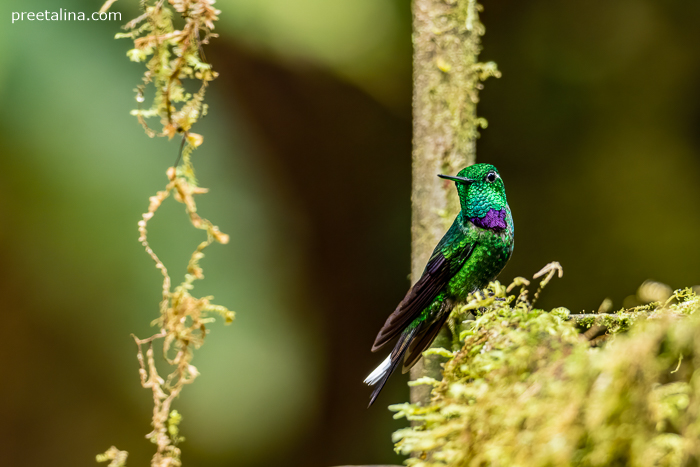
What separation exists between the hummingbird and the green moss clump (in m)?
0.31

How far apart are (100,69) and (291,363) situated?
1.30 m

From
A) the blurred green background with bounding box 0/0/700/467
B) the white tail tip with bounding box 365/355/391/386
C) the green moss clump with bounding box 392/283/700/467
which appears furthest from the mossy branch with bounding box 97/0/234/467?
the blurred green background with bounding box 0/0/700/467

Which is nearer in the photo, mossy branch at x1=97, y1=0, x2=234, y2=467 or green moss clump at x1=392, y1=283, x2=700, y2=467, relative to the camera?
green moss clump at x1=392, y1=283, x2=700, y2=467

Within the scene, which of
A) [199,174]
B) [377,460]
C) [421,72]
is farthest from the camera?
[377,460]

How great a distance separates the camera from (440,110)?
1045mm

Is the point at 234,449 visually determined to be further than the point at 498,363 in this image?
Yes

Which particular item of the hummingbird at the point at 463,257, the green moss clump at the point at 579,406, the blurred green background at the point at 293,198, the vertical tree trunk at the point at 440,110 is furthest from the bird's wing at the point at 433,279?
the blurred green background at the point at 293,198

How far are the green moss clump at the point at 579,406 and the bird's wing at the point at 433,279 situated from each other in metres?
0.28

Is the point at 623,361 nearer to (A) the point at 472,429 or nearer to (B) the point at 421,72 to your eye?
(A) the point at 472,429

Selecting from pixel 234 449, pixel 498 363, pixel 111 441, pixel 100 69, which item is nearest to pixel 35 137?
pixel 100 69

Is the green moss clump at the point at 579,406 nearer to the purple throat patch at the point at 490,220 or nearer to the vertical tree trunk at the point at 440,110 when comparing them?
the purple throat patch at the point at 490,220

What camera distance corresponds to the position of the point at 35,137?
173cm

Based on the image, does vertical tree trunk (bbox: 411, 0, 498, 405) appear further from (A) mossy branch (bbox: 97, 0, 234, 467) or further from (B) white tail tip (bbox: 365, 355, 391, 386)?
(A) mossy branch (bbox: 97, 0, 234, 467)

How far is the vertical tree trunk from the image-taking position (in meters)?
1.04
